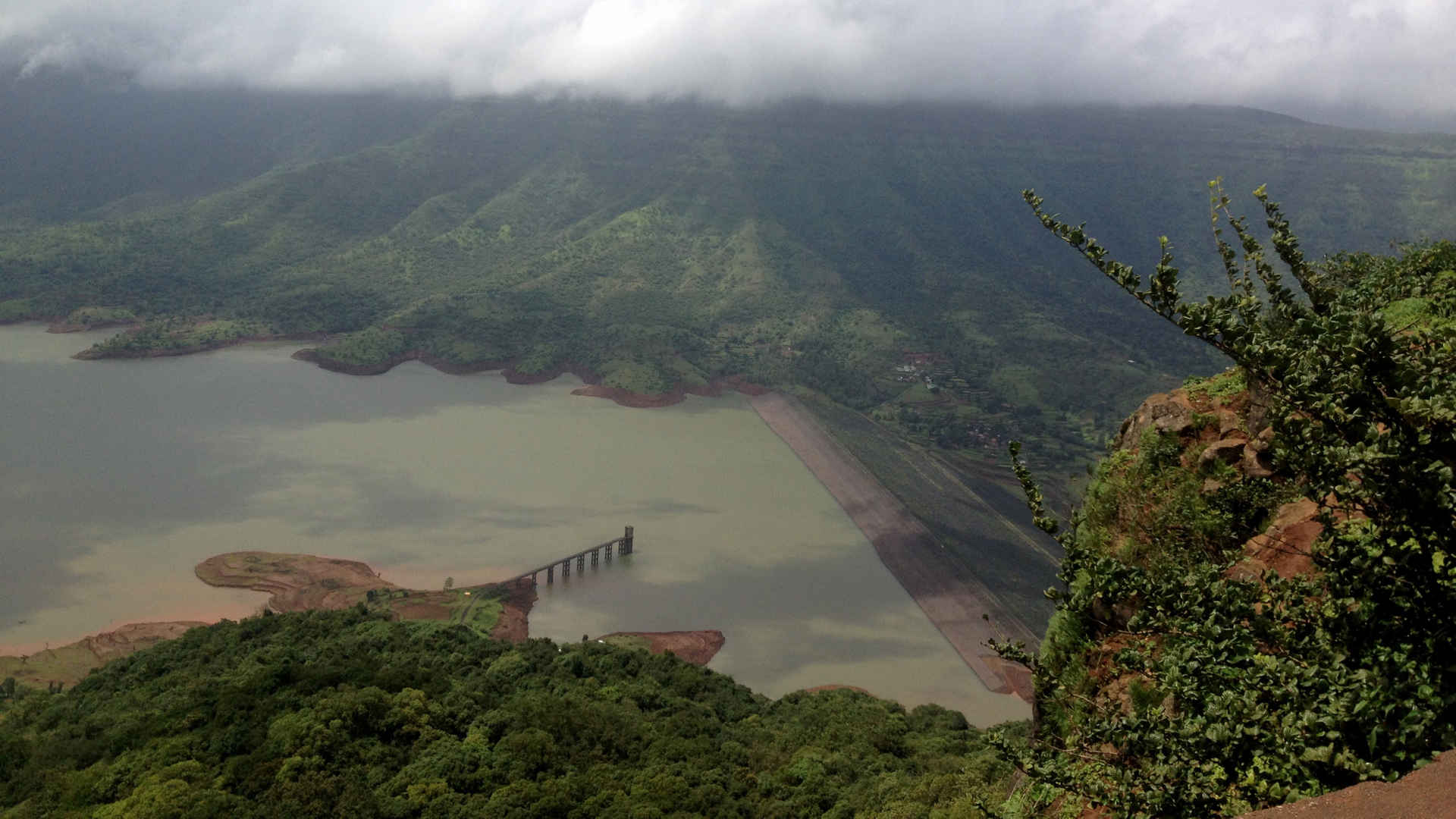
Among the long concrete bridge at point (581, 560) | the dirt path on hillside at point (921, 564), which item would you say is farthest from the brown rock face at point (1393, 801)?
the long concrete bridge at point (581, 560)

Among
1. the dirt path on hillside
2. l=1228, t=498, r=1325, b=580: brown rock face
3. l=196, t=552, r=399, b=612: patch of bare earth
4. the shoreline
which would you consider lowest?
the dirt path on hillside

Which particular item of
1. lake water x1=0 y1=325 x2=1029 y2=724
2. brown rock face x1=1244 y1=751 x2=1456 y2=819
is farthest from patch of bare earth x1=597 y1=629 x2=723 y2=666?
brown rock face x1=1244 y1=751 x2=1456 y2=819

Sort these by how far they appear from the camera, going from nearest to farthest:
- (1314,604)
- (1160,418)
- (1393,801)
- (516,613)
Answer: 1. (1393,801)
2. (1314,604)
3. (1160,418)
4. (516,613)

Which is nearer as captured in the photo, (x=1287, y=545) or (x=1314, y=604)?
(x=1314, y=604)

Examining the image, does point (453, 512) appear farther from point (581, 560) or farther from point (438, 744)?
point (438, 744)

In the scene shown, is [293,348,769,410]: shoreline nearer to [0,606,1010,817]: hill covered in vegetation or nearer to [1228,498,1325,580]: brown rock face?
[0,606,1010,817]: hill covered in vegetation

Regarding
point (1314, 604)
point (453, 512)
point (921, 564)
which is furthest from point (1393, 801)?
point (453, 512)
